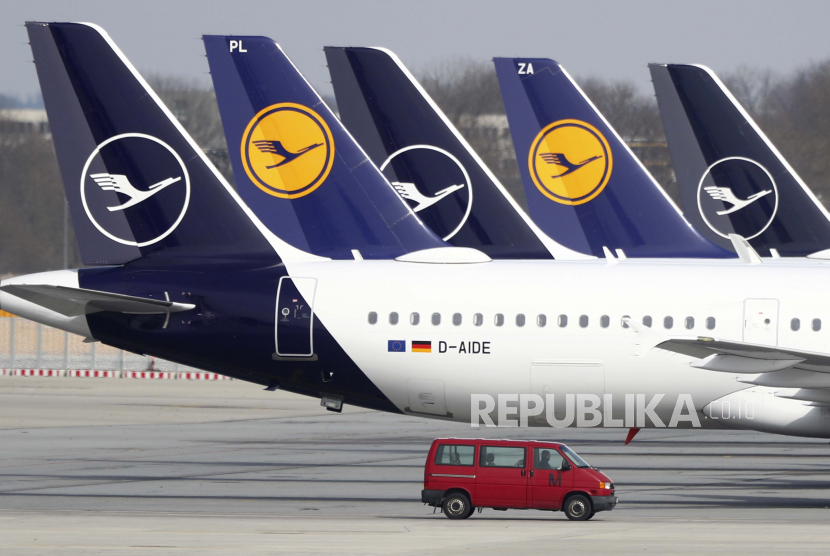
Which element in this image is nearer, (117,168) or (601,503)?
(601,503)

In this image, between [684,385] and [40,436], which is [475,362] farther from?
[40,436]

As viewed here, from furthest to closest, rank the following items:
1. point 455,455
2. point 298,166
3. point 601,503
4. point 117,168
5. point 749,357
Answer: point 298,166 → point 117,168 → point 749,357 → point 455,455 → point 601,503

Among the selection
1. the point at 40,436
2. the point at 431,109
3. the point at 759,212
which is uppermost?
the point at 431,109

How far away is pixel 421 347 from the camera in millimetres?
23984

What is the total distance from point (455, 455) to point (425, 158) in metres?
13.4

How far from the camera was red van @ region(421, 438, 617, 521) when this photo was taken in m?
20.0

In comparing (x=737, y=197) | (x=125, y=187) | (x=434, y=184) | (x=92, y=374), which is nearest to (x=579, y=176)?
(x=434, y=184)

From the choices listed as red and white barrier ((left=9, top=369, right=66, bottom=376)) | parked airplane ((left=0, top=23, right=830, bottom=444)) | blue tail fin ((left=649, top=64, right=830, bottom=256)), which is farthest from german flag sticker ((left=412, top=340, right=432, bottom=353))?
red and white barrier ((left=9, top=369, right=66, bottom=376))

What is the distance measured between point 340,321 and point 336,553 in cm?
841

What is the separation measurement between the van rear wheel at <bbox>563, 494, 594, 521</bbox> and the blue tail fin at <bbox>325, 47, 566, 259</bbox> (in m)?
11.8

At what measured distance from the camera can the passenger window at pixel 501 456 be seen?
2014 centimetres

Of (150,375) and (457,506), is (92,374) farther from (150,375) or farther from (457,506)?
(457,506)

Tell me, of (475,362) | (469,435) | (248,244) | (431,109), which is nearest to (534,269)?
(475,362)

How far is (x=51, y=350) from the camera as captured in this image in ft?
196
